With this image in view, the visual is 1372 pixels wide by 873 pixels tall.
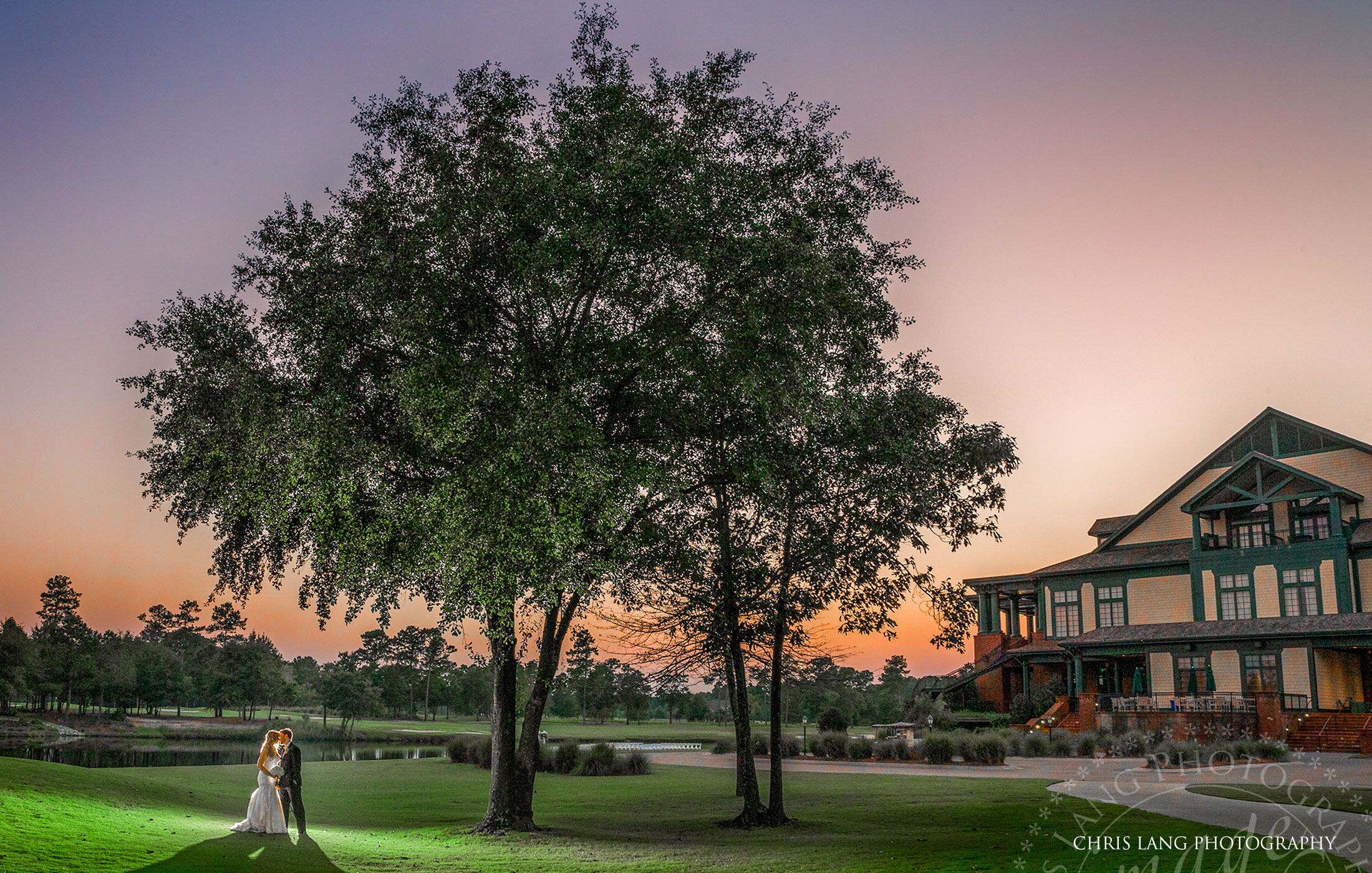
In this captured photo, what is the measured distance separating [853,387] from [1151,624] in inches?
1212

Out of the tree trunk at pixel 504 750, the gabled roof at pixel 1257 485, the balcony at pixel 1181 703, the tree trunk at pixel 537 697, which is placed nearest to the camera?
the tree trunk at pixel 504 750

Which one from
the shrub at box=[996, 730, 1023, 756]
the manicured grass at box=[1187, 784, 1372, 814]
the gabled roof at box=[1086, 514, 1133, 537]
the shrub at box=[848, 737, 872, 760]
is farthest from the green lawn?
the manicured grass at box=[1187, 784, 1372, 814]

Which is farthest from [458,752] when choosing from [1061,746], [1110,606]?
[1110,606]

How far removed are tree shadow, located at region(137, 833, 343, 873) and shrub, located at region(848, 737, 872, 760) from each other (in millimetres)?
25134

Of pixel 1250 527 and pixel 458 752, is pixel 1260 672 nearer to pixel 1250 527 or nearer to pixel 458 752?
pixel 1250 527

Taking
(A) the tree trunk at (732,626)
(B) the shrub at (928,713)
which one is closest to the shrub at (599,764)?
(A) the tree trunk at (732,626)

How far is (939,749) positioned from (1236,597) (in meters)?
16.1

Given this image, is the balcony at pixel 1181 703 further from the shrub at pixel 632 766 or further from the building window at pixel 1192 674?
the shrub at pixel 632 766

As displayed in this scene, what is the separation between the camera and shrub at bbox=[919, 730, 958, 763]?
105ft

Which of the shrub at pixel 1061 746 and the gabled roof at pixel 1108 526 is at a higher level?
the gabled roof at pixel 1108 526

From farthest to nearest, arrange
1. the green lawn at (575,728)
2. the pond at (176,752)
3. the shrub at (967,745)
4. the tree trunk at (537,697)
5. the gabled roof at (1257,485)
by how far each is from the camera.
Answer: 1. the green lawn at (575,728)
2. the pond at (176,752)
3. the gabled roof at (1257,485)
4. the shrub at (967,745)
5. the tree trunk at (537,697)

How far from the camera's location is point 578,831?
17.7m

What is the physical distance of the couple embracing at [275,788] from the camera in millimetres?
14141

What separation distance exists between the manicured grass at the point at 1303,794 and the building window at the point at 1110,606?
24.4 m
